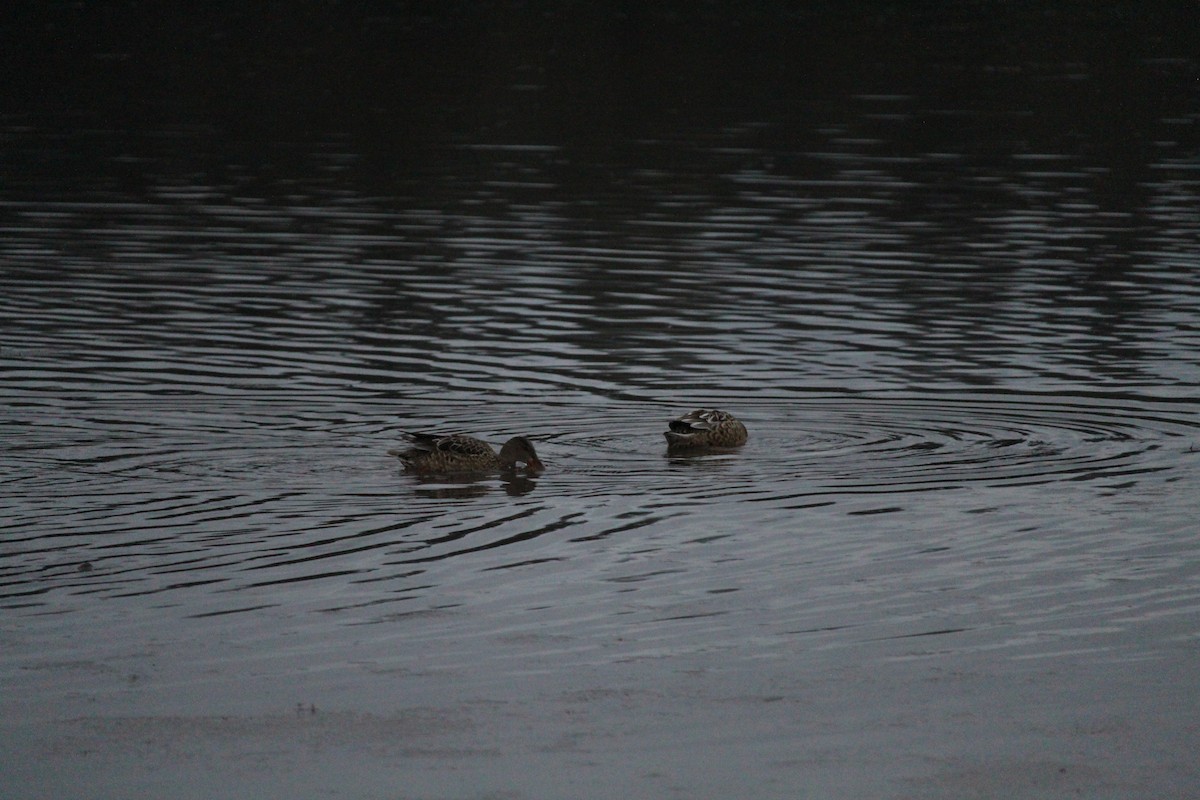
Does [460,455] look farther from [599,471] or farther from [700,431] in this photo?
[700,431]

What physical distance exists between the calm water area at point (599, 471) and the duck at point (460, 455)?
177 millimetres

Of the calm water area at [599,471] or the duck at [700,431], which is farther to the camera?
the duck at [700,431]

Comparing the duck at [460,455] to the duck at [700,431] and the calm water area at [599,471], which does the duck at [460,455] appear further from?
the duck at [700,431]

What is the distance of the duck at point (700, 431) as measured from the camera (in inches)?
660

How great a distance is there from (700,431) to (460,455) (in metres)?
2.09

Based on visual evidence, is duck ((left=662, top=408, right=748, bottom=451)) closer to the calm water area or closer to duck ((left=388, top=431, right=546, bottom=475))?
the calm water area

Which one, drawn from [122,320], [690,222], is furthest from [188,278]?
[690,222]

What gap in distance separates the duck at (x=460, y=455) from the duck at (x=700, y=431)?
49.3 inches

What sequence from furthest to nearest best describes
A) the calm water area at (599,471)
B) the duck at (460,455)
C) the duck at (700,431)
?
1. the duck at (700,431)
2. the duck at (460,455)
3. the calm water area at (599,471)

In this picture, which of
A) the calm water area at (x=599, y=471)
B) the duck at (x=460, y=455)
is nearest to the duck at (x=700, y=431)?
the calm water area at (x=599, y=471)

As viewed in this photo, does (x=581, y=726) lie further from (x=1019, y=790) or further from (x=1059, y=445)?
(x=1059, y=445)

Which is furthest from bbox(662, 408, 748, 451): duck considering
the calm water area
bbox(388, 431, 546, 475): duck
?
bbox(388, 431, 546, 475): duck

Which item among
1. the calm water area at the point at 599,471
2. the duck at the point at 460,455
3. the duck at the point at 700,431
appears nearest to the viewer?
the calm water area at the point at 599,471

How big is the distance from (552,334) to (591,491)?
324 inches
